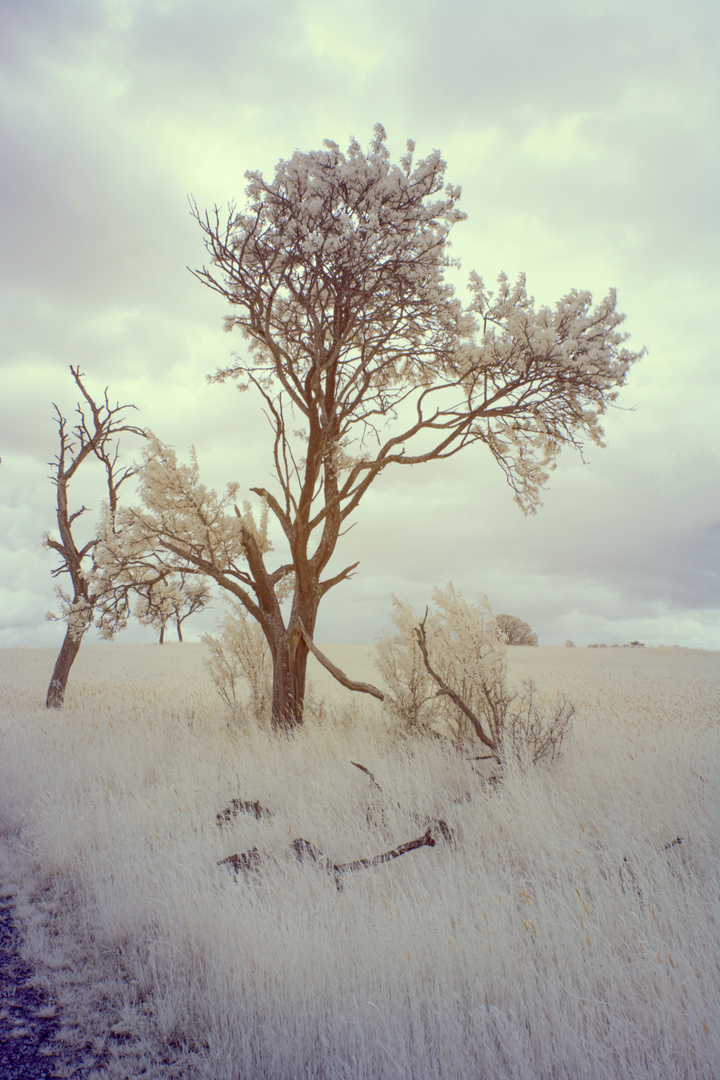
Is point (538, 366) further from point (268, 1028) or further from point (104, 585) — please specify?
point (268, 1028)

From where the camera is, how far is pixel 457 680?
9883 mm

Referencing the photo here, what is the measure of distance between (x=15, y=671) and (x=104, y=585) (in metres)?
16.7

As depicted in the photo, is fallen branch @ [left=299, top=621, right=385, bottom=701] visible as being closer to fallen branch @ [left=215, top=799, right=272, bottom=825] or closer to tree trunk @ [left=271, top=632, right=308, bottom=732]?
tree trunk @ [left=271, top=632, right=308, bottom=732]

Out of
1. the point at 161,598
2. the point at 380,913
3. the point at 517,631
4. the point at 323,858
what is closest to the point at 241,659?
the point at 161,598

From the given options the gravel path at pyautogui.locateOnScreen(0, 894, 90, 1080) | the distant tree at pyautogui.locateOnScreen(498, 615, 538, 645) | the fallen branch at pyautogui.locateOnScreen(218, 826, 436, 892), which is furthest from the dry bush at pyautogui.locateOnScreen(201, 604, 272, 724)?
the distant tree at pyautogui.locateOnScreen(498, 615, 538, 645)

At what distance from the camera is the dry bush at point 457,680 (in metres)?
8.90

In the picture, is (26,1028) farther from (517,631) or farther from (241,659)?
(517,631)

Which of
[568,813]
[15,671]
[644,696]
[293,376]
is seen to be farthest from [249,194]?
[15,671]

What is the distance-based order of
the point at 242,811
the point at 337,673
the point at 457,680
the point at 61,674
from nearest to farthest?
the point at 242,811 < the point at 457,680 < the point at 337,673 < the point at 61,674

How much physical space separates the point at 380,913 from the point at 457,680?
574cm

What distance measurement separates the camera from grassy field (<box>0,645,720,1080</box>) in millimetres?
3219

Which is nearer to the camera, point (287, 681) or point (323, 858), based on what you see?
point (323, 858)

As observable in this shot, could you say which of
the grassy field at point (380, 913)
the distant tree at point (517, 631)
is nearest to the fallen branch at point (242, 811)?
the grassy field at point (380, 913)

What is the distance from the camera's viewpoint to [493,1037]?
10.6 feet
